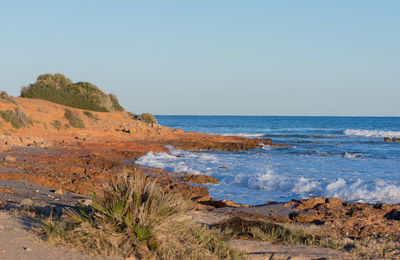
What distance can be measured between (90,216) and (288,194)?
8182 mm

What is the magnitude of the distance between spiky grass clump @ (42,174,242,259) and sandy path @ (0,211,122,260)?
0.16 meters

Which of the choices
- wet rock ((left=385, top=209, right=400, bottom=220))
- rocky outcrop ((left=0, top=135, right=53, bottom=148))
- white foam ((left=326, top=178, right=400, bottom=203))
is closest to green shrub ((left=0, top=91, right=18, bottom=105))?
rocky outcrop ((left=0, top=135, right=53, bottom=148))

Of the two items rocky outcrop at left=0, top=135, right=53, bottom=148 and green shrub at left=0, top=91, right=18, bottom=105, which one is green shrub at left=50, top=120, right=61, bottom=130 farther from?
rocky outcrop at left=0, top=135, right=53, bottom=148

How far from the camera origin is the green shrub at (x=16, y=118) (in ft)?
87.6

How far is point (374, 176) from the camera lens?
56.5ft

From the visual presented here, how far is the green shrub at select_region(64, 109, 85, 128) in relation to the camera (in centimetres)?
3169

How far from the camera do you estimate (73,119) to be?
1259 inches

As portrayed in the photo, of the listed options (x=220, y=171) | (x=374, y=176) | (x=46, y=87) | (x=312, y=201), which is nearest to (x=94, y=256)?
(x=312, y=201)

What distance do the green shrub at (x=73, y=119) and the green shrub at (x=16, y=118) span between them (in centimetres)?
372

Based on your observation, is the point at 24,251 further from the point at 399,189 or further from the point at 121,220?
the point at 399,189

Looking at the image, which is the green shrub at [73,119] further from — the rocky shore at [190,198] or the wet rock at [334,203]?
the wet rock at [334,203]

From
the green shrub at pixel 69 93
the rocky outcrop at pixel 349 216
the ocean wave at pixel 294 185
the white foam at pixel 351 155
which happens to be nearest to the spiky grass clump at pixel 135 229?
the rocky outcrop at pixel 349 216

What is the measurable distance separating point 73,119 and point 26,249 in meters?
27.5

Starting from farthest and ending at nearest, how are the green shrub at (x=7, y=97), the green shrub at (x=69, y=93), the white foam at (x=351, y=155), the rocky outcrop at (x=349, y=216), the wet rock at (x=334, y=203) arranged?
1. the green shrub at (x=69, y=93)
2. the green shrub at (x=7, y=97)
3. the white foam at (x=351, y=155)
4. the wet rock at (x=334, y=203)
5. the rocky outcrop at (x=349, y=216)
